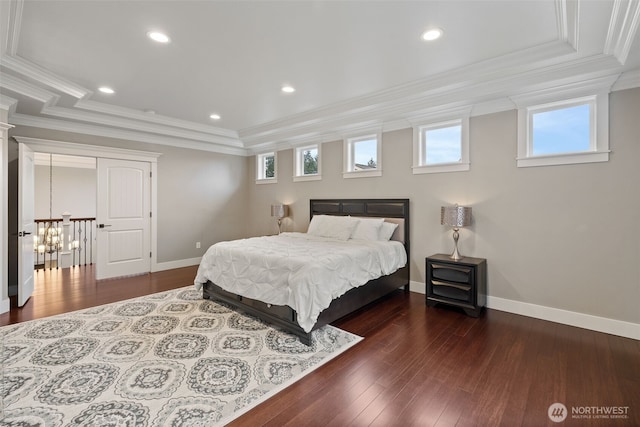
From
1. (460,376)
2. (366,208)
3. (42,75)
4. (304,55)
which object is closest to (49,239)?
(42,75)

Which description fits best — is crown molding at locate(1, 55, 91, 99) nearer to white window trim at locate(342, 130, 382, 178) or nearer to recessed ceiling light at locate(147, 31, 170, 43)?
recessed ceiling light at locate(147, 31, 170, 43)

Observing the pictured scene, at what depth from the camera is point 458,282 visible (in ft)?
11.8

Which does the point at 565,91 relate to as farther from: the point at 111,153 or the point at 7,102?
the point at 111,153

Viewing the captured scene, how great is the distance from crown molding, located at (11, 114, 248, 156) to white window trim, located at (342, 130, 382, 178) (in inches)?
121

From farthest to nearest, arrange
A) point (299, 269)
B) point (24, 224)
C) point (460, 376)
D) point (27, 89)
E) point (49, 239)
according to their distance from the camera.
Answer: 1. point (49, 239)
2. point (24, 224)
3. point (27, 89)
4. point (299, 269)
5. point (460, 376)

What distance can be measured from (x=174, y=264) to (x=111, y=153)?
2.38 meters

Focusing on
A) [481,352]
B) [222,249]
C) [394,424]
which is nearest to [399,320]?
[481,352]

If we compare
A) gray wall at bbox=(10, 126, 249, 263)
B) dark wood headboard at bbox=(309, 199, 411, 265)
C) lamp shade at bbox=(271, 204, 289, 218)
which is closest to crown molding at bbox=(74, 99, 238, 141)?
gray wall at bbox=(10, 126, 249, 263)

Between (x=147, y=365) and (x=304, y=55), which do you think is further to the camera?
(x=304, y=55)

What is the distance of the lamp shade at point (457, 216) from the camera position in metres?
3.69

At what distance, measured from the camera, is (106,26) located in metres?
2.52

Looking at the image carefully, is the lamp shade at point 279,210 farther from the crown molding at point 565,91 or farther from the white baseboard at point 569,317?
the crown molding at point 565,91

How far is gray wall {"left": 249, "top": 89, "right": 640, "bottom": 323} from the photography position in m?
2.94

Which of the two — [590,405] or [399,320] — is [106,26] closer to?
[399,320]
